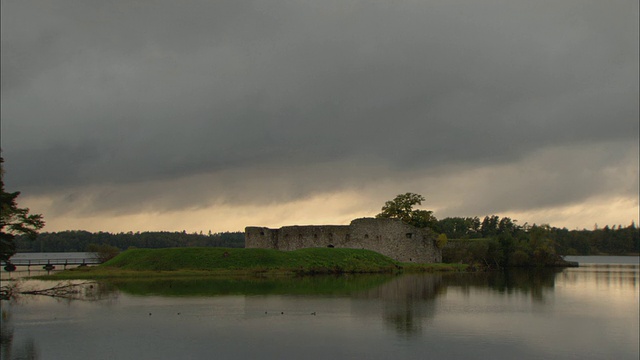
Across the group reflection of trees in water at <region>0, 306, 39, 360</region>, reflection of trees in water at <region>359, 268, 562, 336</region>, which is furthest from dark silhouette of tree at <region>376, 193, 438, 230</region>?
reflection of trees in water at <region>0, 306, 39, 360</region>

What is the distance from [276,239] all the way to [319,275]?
14277 mm

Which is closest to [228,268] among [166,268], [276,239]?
[166,268]

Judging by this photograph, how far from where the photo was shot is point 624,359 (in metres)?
16.3

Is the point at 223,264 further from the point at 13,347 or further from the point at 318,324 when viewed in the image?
the point at 13,347

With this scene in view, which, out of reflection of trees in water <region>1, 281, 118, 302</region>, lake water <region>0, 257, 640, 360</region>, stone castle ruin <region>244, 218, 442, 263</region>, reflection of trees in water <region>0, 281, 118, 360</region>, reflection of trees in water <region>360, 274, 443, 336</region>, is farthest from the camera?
stone castle ruin <region>244, 218, 442, 263</region>

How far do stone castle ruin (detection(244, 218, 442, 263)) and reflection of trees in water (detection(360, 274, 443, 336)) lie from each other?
1633 cm

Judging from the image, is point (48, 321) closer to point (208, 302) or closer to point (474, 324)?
point (208, 302)

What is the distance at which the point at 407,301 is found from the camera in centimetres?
2773

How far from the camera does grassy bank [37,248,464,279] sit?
43.4 meters

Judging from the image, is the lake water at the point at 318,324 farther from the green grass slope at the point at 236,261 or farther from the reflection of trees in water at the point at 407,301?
the green grass slope at the point at 236,261

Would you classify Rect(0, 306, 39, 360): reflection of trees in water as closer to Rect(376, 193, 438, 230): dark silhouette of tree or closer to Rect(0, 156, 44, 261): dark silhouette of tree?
Rect(0, 156, 44, 261): dark silhouette of tree

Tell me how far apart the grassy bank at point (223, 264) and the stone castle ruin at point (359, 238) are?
18.1 feet

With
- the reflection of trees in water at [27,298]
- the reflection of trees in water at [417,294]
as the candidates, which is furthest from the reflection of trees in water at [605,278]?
the reflection of trees in water at [27,298]

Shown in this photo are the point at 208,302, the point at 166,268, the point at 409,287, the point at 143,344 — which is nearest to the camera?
the point at 143,344
